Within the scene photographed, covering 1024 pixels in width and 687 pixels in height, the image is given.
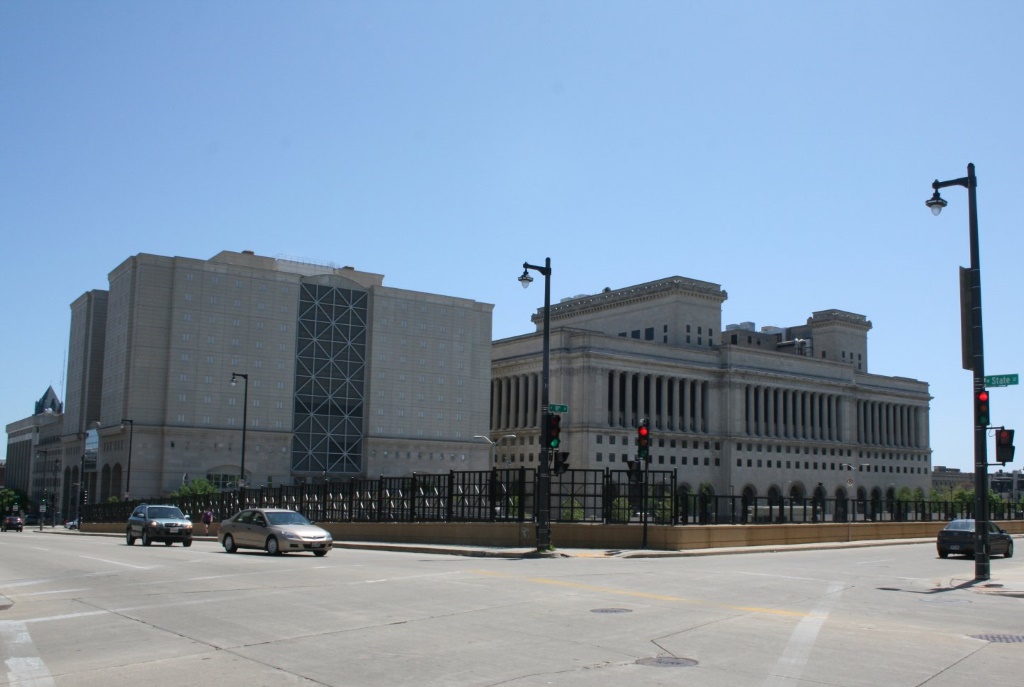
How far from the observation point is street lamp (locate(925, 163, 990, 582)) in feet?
76.1

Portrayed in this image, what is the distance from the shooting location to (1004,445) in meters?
23.2

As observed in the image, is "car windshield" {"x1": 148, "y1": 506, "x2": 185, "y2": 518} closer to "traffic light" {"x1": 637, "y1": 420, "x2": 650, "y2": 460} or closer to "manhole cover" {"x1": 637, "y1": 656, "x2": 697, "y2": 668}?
"traffic light" {"x1": 637, "y1": 420, "x2": 650, "y2": 460}

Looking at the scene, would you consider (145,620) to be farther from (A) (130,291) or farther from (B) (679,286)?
(B) (679,286)

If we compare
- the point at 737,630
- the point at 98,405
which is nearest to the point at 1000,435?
the point at 737,630

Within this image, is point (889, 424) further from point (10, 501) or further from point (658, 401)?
point (10, 501)

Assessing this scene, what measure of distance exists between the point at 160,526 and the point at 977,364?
106ft

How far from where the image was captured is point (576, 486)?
3497 centimetres

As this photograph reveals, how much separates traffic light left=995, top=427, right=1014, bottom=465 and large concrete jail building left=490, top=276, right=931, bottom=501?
9513 centimetres

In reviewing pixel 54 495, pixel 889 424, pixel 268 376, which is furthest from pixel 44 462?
pixel 889 424

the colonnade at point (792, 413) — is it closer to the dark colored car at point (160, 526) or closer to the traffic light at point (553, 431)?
the dark colored car at point (160, 526)

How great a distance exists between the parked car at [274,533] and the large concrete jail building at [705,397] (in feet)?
281

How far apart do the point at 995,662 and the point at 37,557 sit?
3050 cm

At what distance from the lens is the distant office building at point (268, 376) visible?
366 ft

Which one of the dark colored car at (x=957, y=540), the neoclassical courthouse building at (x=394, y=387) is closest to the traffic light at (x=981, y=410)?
the dark colored car at (x=957, y=540)
